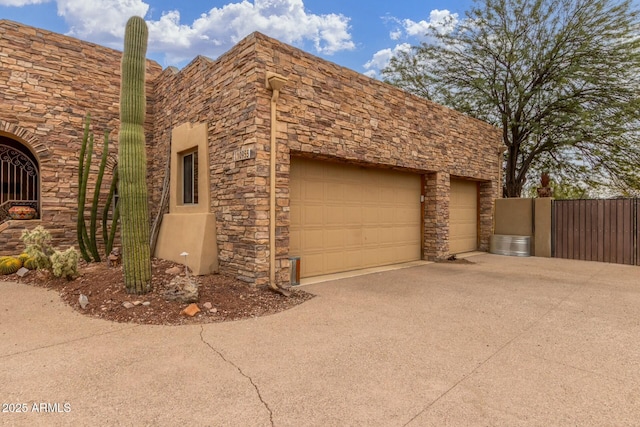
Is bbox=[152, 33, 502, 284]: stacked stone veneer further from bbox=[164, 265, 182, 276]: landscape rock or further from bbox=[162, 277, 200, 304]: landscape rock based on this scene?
bbox=[162, 277, 200, 304]: landscape rock

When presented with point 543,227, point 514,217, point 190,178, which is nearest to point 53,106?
point 190,178

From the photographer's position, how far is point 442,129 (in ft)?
29.3

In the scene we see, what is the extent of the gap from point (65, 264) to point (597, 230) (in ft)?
39.9

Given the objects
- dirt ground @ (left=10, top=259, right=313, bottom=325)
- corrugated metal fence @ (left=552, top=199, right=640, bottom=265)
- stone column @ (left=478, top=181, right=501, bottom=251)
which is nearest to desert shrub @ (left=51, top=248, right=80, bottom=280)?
dirt ground @ (left=10, top=259, right=313, bottom=325)

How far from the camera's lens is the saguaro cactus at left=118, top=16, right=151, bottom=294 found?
4633 millimetres

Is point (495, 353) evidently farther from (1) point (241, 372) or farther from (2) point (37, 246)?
(2) point (37, 246)

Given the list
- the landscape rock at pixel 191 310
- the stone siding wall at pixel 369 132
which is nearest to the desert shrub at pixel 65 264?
the landscape rock at pixel 191 310

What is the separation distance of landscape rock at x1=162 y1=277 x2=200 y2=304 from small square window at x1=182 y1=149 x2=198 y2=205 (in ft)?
8.11

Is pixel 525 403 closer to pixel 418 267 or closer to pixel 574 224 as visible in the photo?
pixel 418 267

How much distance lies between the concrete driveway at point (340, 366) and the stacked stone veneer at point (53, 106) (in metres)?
2.95

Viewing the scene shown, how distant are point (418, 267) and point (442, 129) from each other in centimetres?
372

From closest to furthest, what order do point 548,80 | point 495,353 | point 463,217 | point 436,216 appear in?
1. point 495,353
2. point 436,216
3. point 463,217
4. point 548,80

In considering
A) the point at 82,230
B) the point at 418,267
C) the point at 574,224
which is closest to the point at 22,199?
the point at 82,230

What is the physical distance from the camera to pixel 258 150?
527cm
